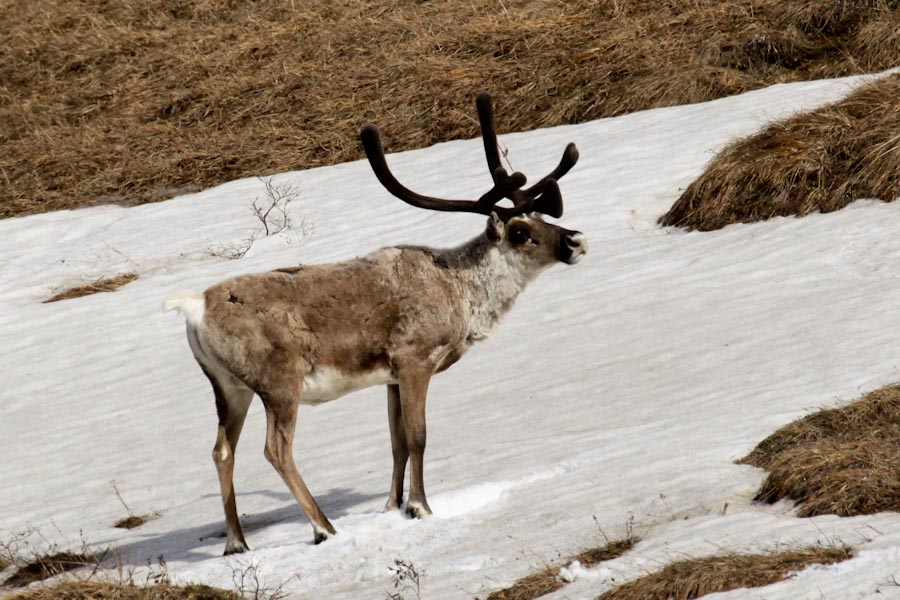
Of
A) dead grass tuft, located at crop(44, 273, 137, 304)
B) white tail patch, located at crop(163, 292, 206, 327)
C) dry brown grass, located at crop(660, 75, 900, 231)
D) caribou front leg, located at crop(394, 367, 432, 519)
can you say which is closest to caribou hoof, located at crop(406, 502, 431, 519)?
caribou front leg, located at crop(394, 367, 432, 519)

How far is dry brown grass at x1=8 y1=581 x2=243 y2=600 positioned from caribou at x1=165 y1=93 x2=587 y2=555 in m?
1.19

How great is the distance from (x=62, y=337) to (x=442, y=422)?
622 centimetres

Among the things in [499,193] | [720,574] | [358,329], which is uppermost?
[499,193]

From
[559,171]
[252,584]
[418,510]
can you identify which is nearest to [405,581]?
[252,584]

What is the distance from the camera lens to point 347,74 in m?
22.6

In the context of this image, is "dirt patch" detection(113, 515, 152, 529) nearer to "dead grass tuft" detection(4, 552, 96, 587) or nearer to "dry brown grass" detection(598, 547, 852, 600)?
"dead grass tuft" detection(4, 552, 96, 587)

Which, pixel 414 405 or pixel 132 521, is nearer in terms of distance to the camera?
pixel 414 405

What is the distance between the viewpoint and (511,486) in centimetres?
841

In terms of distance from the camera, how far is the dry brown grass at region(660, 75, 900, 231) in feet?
43.3

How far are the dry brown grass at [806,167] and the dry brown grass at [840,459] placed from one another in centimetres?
521

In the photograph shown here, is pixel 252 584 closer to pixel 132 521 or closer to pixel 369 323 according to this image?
pixel 369 323

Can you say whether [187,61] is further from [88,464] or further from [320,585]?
[320,585]

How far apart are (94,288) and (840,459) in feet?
38.5

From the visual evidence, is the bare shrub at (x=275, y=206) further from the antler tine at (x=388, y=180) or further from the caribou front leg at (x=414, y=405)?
the caribou front leg at (x=414, y=405)
